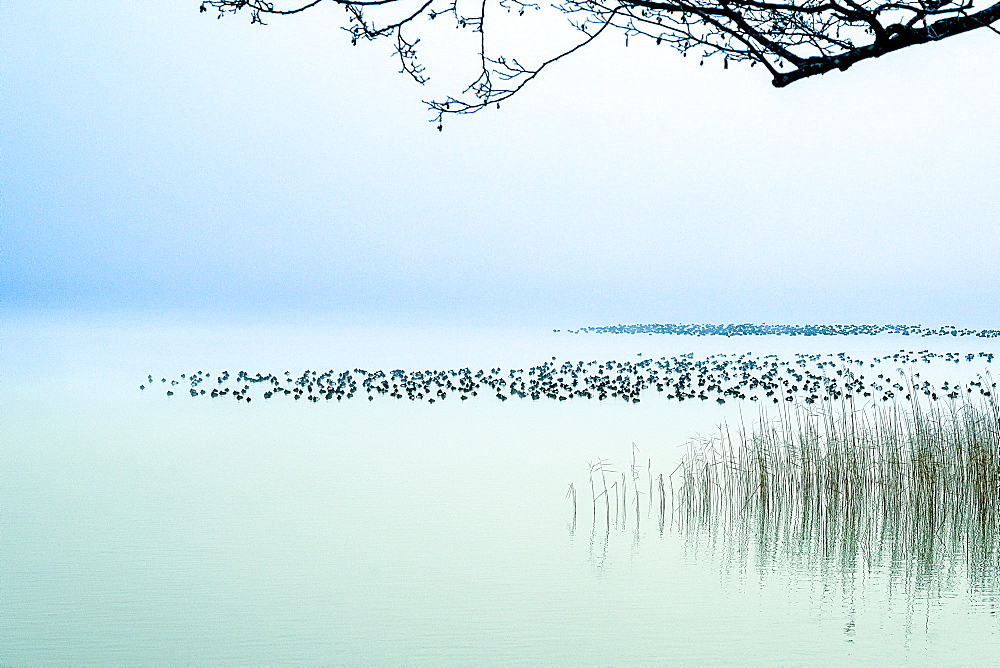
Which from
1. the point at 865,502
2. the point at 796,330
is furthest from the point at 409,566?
the point at 796,330

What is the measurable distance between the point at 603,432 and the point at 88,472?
5.84m

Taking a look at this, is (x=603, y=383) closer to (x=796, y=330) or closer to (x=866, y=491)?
(x=866, y=491)

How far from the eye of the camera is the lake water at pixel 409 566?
20.9 feet

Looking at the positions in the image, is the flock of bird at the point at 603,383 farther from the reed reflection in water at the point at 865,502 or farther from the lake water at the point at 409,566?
the reed reflection in water at the point at 865,502

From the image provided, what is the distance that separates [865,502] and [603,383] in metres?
10.5

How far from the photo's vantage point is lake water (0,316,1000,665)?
6.36 metres

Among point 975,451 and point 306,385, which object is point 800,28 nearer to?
point 975,451

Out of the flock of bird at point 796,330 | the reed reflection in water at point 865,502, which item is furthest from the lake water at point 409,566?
the flock of bird at point 796,330

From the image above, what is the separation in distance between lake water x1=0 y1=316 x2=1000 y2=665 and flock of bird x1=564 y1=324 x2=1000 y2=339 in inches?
1201

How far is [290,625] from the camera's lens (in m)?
6.63

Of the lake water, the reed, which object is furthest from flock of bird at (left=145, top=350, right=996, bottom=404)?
the reed

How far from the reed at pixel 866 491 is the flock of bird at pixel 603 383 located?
21.5ft

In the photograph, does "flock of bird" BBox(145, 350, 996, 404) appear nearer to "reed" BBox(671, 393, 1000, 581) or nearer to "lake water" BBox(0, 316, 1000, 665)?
"lake water" BBox(0, 316, 1000, 665)

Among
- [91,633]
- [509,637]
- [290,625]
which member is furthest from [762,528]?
[91,633]
